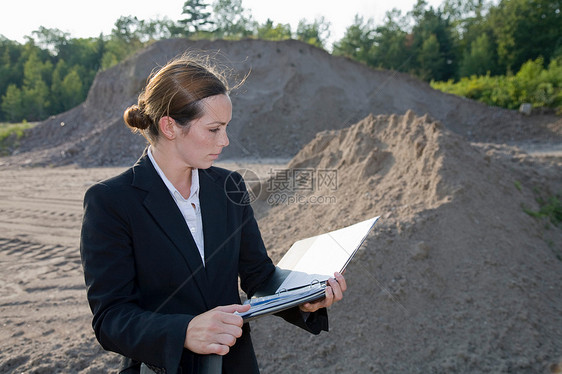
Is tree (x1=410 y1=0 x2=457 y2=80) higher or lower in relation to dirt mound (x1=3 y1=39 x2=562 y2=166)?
higher

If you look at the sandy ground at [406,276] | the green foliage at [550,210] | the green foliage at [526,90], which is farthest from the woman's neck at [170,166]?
the green foliage at [526,90]

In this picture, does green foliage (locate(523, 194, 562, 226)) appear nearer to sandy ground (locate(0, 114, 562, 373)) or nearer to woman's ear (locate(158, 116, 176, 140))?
sandy ground (locate(0, 114, 562, 373))

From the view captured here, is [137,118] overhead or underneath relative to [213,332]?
overhead

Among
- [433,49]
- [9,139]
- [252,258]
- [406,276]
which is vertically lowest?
[9,139]

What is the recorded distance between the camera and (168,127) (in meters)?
1.49

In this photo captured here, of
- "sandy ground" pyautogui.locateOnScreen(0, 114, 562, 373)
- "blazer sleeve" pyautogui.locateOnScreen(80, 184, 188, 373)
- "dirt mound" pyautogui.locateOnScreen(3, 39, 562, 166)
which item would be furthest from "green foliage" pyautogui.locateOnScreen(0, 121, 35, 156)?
"blazer sleeve" pyautogui.locateOnScreen(80, 184, 188, 373)

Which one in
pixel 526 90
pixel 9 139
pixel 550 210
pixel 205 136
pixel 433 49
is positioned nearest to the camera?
pixel 205 136

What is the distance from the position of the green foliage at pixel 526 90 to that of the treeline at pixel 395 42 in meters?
0.68

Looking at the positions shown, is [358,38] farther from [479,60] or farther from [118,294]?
[118,294]

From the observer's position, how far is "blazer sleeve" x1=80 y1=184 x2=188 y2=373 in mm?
1202

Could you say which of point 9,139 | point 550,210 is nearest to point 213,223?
point 550,210

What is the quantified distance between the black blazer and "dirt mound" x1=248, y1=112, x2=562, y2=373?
160 centimetres

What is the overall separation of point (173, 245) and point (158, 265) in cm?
8

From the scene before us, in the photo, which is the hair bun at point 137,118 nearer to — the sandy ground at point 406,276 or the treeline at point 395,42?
the sandy ground at point 406,276
